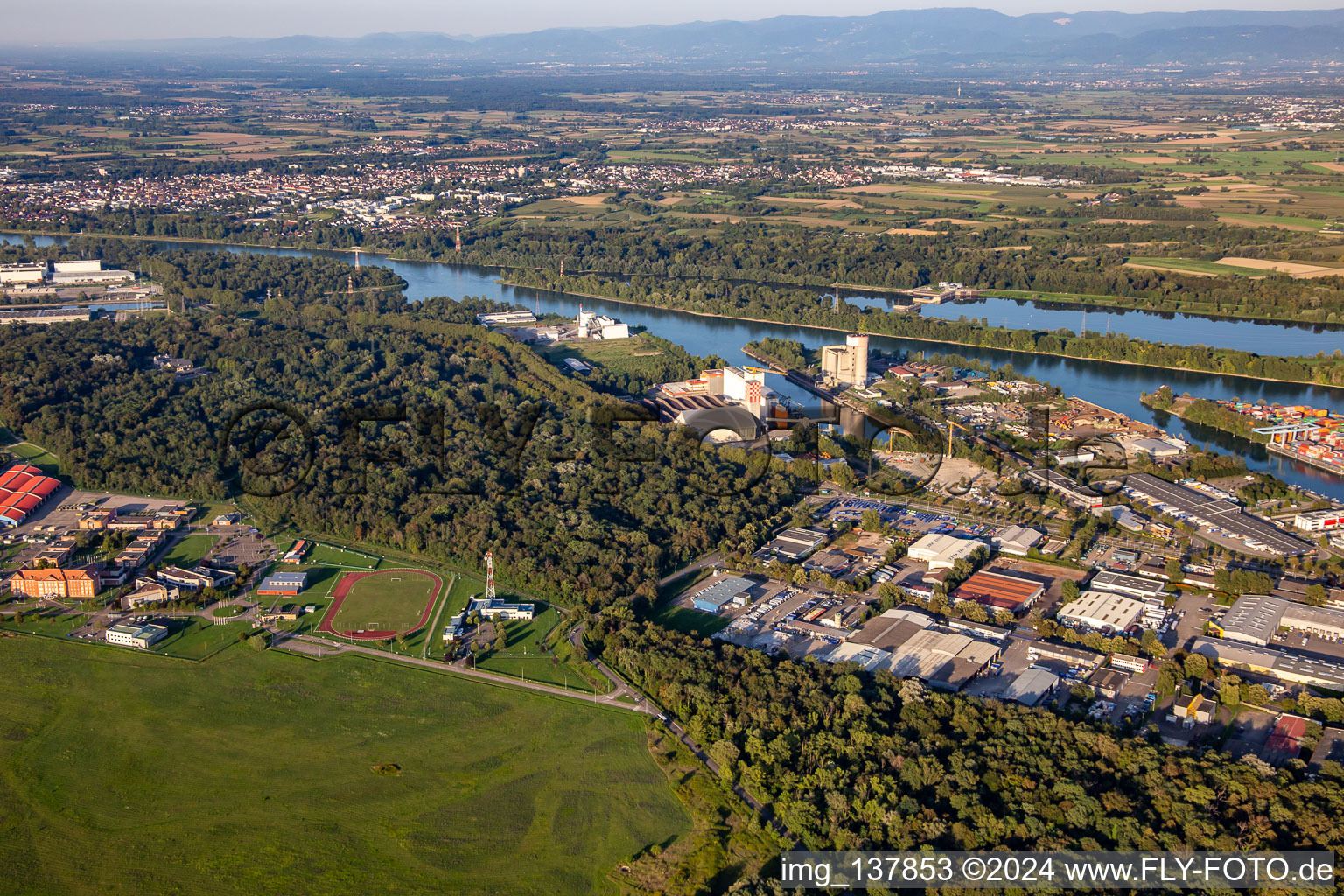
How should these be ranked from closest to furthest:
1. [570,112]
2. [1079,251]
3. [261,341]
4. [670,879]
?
[670,879] < [261,341] < [1079,251] < [570,112]

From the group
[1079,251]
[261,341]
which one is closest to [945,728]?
[261,341]

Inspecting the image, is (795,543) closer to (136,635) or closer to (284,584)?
(284,584)

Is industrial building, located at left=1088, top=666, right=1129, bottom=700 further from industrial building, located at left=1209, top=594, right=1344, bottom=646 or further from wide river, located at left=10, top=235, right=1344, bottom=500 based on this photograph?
wide river, located at left=10, top=235, right=1344, bottom=500

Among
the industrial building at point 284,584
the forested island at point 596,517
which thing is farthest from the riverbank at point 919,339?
the industrial building at point 284,584

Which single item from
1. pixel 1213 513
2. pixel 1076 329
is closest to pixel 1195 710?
pixel 1213 513

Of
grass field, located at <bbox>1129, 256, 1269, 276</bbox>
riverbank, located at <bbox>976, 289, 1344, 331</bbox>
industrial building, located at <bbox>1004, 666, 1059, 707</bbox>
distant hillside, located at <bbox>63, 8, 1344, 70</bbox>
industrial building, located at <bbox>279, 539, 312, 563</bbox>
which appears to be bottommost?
industrial building, located at <bbox>1004, 666, 1059, 707</bbox>

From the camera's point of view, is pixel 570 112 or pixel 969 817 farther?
pixel 570 112

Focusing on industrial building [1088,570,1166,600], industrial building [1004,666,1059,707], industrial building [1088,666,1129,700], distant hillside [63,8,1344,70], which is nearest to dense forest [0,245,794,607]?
industrial building [1004,666,1059,707]

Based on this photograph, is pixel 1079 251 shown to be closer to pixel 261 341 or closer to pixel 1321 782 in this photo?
pixel 261 341
